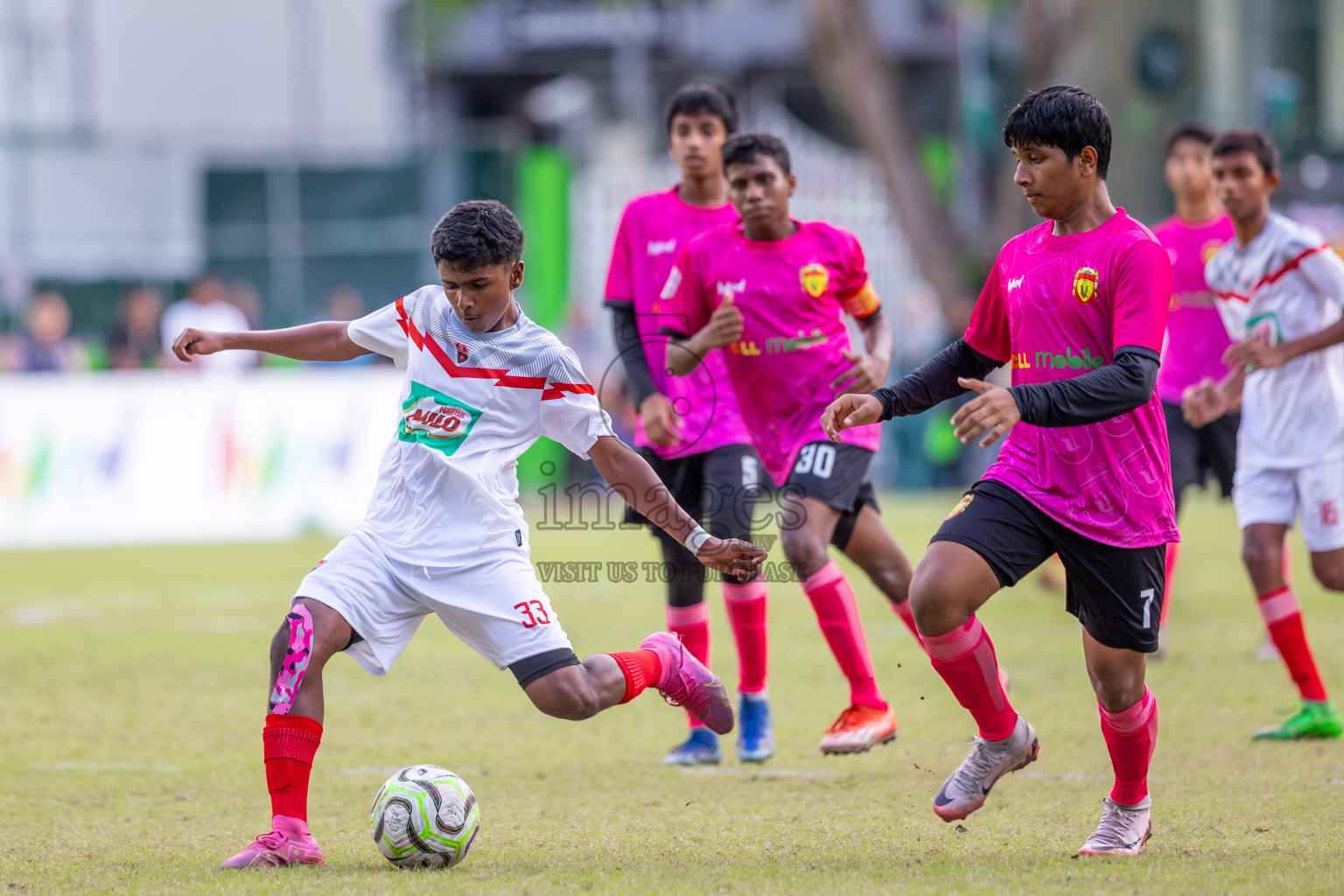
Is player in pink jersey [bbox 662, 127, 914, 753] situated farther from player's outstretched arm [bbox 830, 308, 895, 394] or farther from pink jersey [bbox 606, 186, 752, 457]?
pink jersey [bbox 606, 186, 752, 457]

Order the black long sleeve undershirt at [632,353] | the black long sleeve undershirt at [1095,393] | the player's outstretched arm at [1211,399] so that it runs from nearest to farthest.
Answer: the black long sleeve undershirt at [1095,393], the player's outstretched arm at [1211,399], the black long sleeve undershirt at [632,353]

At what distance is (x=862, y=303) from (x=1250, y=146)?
5.77 feet

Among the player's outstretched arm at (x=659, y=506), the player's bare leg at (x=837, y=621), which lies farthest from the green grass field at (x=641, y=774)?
the player's outstretched arm at (x=659, y=506)

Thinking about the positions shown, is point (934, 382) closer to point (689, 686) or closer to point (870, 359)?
point (689, 686)

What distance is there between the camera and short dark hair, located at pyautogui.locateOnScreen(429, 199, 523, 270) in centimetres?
445

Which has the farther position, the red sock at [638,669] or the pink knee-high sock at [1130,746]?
the red sock at [638,669]

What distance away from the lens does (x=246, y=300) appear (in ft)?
60.5

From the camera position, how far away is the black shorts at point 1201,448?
7.32 metres

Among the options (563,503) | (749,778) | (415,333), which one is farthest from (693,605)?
(563,503)

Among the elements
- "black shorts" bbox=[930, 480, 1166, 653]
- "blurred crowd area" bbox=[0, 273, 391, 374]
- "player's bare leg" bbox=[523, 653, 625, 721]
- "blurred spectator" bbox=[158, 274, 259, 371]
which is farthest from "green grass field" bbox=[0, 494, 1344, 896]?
"blurred crowd area" bbox=[0, 273, 391, 374]

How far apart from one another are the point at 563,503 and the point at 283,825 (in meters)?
15.3

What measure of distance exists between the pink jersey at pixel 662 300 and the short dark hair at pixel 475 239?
1.83 m

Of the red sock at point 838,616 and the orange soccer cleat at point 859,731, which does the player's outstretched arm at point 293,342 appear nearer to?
the red sock at point 838,616

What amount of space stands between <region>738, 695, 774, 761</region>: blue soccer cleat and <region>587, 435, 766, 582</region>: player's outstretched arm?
1662 millimetres
